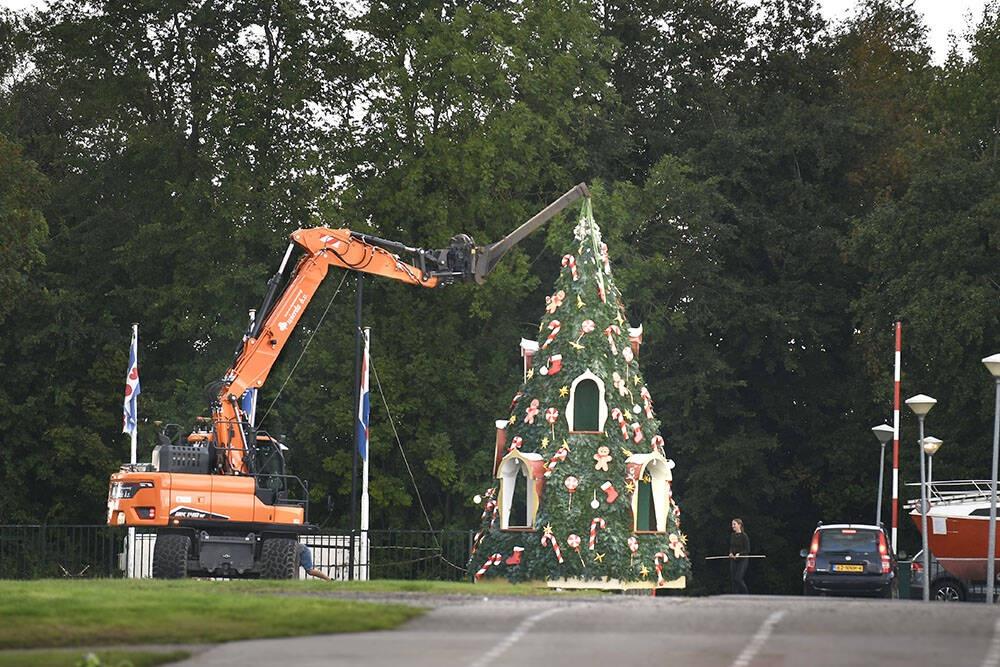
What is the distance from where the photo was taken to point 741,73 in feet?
200

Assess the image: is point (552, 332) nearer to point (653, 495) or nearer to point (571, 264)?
point (571, 264)

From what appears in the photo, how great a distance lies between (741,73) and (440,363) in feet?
46.6

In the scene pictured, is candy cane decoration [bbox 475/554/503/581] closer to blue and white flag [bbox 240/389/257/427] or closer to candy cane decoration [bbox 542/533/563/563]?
candy cane decoration [bbox 542/533/563/563]

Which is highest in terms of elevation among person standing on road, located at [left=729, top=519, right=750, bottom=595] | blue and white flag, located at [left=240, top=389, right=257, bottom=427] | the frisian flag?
the frisian flag

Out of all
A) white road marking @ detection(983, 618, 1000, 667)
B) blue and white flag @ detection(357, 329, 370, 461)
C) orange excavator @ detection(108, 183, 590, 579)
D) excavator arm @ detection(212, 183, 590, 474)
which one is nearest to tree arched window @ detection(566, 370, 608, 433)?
excavator arm @ detection(212, 183, 590, 474)

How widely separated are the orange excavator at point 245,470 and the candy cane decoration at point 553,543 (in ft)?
16.3

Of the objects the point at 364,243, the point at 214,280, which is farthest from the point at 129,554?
the point at 214,280

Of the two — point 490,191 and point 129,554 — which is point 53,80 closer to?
point 490,191

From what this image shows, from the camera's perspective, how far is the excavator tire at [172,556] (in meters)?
31.6

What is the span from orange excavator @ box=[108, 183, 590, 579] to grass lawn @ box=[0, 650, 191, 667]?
15093 mm

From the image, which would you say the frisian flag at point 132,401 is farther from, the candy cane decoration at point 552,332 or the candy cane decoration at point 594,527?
the candy cane decoration at point 594,527

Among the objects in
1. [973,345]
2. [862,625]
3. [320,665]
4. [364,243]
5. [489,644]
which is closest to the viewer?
[320,665]

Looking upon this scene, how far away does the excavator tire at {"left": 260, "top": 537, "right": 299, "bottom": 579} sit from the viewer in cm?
3228

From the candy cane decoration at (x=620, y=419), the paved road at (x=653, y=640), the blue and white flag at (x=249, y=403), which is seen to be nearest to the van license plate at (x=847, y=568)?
the candy cane decoration at (x=620, y=419)
